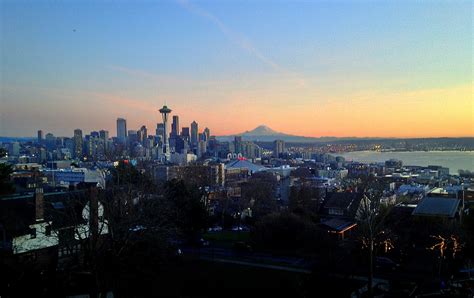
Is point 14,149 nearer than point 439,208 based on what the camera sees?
No

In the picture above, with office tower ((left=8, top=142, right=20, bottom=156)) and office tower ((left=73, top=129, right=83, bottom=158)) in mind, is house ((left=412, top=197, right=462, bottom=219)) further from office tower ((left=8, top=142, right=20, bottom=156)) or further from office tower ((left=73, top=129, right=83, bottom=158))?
office tower ((left=8, top=142, right=20, bottom=156))

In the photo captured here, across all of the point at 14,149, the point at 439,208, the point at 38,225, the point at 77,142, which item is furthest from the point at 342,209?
the point at 77,142

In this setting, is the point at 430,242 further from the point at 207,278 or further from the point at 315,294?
the point at 207,278

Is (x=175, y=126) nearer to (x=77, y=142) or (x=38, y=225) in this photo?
(x=77, y=142)

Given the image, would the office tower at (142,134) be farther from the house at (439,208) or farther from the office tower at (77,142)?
the house at (439,208)

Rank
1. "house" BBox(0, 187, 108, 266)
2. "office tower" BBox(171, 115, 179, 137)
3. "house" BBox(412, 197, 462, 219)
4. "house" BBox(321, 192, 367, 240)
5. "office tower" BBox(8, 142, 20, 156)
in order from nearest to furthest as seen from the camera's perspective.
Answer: "house" BBox(0, 187, 108, 266)
"house" BBox(412, 197, 462, 219)
"house" BBox(321, 192, 367, 240)
"office tower" BBox(8, 142, 20, 156)
"office tower" BBox(171, 115, 179, 137)

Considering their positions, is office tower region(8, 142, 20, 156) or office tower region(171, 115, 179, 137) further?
office tower region(171, 115, 179, 137)

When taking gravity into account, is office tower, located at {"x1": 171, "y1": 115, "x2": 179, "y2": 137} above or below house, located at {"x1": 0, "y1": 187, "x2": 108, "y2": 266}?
above

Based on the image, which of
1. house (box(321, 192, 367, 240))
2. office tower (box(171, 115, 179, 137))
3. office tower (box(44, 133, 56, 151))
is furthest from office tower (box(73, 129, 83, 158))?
house (box(321, 192, 367, 240))

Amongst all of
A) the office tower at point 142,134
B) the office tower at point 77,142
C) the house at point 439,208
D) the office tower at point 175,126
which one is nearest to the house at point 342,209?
the house at point 439,208

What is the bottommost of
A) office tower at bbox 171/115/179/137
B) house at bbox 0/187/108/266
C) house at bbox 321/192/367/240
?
house at bbox 321/192/367/240

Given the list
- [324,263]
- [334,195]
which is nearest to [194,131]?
[334,195]
